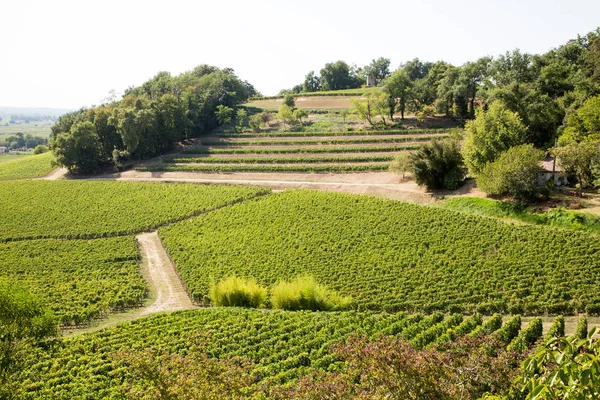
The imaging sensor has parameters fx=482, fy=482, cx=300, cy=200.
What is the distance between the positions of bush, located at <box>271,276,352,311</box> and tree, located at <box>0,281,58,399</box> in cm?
1616

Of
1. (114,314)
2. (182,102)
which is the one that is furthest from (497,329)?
(182,102)

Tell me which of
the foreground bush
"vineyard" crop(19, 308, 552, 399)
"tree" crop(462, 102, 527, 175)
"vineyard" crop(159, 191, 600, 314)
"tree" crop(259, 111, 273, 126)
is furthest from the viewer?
"tree" crop(259, 111, 273, 126)

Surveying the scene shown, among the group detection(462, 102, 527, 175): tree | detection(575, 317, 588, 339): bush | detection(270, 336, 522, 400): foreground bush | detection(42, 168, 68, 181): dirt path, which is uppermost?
detection(462, 102, 527, 175): tree

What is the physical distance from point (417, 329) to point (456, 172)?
3254cm

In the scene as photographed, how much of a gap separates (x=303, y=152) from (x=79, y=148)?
4010 centimetres

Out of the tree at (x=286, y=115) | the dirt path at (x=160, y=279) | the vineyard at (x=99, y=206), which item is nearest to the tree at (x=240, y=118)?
the tree at (x=286, y=115)

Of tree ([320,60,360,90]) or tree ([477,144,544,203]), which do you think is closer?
tree ([477,144,544,203])

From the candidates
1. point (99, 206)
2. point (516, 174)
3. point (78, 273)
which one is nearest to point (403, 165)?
point (516, 174)

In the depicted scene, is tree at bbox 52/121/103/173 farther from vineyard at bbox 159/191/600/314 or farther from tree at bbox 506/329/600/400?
tree at bbox 506/329/600/400

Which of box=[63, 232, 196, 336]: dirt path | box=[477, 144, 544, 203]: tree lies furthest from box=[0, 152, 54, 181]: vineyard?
box=[477, 144, 544, 203]: tree

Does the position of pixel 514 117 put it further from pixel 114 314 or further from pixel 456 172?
pixel 114 314

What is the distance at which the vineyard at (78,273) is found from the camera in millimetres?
40156

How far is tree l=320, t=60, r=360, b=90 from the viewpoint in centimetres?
13862

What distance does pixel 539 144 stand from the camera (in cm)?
6469
